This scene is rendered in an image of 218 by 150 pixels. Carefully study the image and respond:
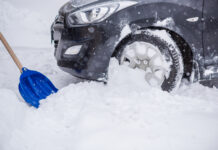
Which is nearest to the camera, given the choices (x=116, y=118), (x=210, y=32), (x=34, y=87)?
(x=116, y=118)

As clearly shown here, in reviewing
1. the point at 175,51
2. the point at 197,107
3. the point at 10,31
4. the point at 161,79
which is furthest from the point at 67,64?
the point at 10,31

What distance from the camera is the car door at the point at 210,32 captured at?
1.90 m

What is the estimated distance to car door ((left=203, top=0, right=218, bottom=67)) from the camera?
1.90 meters

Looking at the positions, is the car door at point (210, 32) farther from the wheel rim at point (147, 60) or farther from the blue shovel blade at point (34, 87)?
the blue shovel blade at point (34, 87)

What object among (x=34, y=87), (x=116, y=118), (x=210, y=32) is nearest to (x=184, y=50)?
(x=210, y=32)

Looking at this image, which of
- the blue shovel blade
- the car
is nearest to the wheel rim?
the car

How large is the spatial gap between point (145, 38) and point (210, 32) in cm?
66

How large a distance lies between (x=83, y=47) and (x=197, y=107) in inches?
47.3

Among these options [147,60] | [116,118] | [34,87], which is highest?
[147,60]

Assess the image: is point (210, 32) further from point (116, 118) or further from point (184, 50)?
point (116, 118)

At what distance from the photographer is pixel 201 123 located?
4.74ft

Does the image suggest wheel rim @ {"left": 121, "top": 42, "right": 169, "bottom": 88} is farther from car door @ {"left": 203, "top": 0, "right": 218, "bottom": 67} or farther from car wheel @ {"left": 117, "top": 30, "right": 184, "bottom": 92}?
car door @ {"left": 203, "top": 0, "right": 218, "bottom": 67}

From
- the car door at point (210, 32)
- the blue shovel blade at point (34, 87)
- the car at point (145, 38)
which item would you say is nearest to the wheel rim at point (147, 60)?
the car at point (145, 38)

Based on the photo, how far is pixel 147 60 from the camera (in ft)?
6.42
